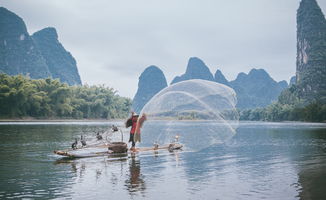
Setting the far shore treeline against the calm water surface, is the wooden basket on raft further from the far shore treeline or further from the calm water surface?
the far shore treeline

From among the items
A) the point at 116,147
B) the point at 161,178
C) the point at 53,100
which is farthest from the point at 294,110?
the point at 161,178

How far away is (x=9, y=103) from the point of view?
265 feet

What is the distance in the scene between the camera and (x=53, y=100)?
95.2 metres

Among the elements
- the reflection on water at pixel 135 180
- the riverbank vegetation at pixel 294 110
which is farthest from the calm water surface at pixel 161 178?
the riverbank vegetation at pixel 294 110

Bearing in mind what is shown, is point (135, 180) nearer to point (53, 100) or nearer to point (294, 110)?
point (53, 100)

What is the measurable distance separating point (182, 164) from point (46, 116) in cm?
8166

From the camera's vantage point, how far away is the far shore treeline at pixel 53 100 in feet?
265

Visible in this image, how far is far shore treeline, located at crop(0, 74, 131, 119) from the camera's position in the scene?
80.9 metres

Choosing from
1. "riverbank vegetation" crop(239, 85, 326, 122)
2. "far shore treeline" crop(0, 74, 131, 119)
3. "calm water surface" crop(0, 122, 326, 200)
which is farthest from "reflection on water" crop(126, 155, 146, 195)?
"riverbank vegetation" crop(239, 85, 326, 122)

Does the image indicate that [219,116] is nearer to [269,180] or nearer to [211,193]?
[269,180]

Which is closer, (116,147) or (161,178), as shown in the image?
(161,178)

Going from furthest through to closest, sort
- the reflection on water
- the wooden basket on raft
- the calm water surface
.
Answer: the wooden basket on raft < the reflection on water < the calm water surface

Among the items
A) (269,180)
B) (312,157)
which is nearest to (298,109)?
(312,157)

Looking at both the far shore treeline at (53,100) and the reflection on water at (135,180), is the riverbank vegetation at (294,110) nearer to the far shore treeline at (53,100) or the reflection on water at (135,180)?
the far shore treeline at (53,100)
